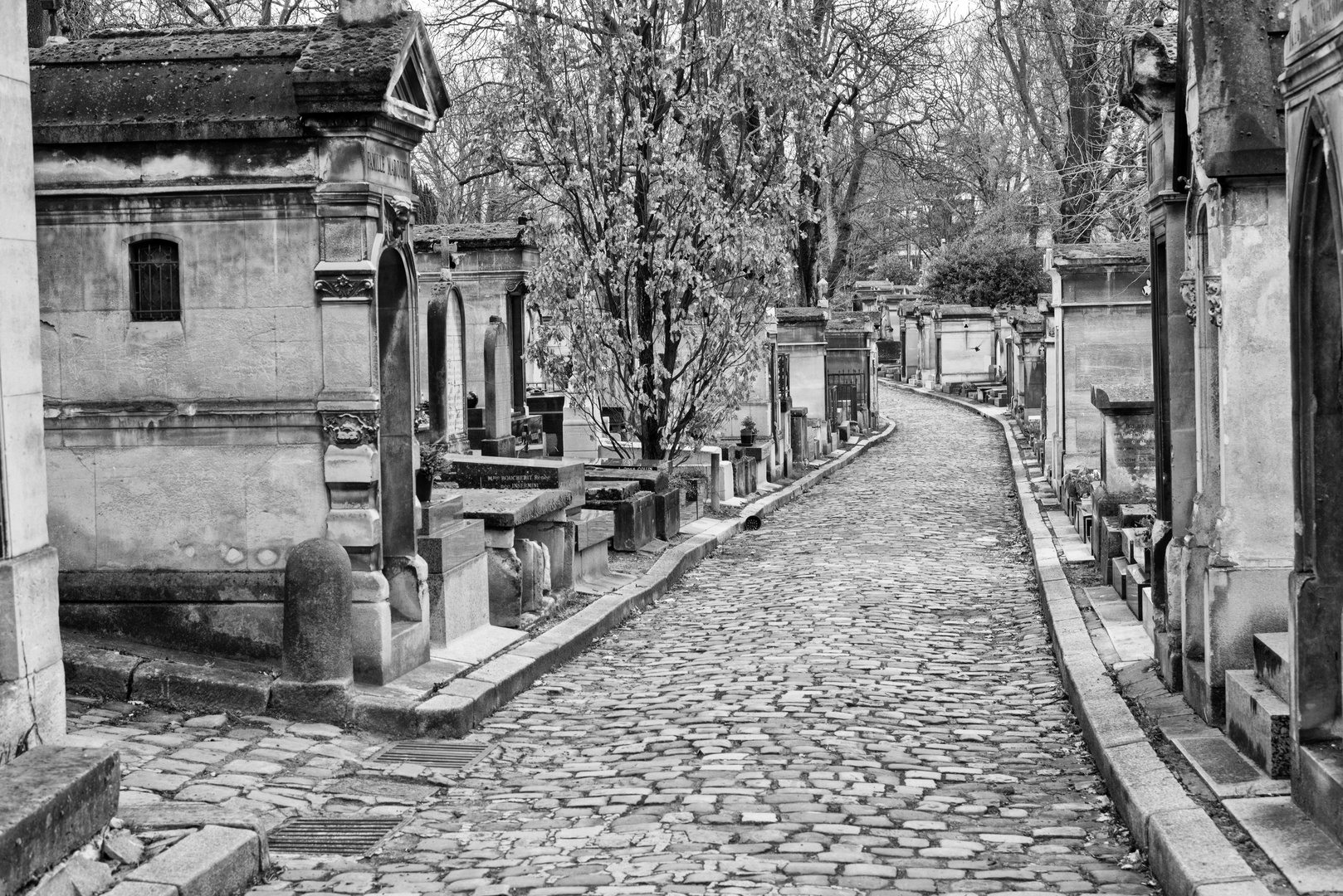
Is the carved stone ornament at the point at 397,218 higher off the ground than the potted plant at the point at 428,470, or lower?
higher

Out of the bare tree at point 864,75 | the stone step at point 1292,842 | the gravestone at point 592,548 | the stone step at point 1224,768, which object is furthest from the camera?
the bare tree at point 864,75

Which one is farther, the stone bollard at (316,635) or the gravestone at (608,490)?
the gravestone at (608,490)

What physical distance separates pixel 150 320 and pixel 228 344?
455mm

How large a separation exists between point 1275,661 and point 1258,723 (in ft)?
1.03

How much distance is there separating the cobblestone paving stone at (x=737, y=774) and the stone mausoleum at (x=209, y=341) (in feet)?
3.15

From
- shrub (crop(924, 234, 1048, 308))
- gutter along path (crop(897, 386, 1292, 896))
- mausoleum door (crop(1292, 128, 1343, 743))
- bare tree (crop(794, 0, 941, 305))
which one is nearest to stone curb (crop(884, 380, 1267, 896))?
gutter along path (crop(897, 386, 1292, 896))

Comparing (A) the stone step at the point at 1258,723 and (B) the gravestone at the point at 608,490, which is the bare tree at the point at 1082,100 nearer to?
(B) the gravestone at the point at 608,490

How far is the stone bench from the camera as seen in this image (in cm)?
1076

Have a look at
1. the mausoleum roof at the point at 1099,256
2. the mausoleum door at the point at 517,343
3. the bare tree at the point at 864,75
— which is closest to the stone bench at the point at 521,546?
the mausoleum roof at the point at 1099,256

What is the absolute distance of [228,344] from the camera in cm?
841

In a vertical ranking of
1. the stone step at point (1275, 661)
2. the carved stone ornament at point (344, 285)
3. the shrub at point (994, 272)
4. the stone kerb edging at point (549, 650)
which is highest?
the shrub at point (994, 272)

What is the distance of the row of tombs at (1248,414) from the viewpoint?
227 inches

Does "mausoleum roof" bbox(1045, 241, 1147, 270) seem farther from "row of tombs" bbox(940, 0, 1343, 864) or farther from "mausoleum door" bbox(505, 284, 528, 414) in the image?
"mausoleum door" bbox(505, 284, 528, 414)

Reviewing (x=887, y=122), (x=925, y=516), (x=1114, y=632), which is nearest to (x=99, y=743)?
(x=1114, y=632)
